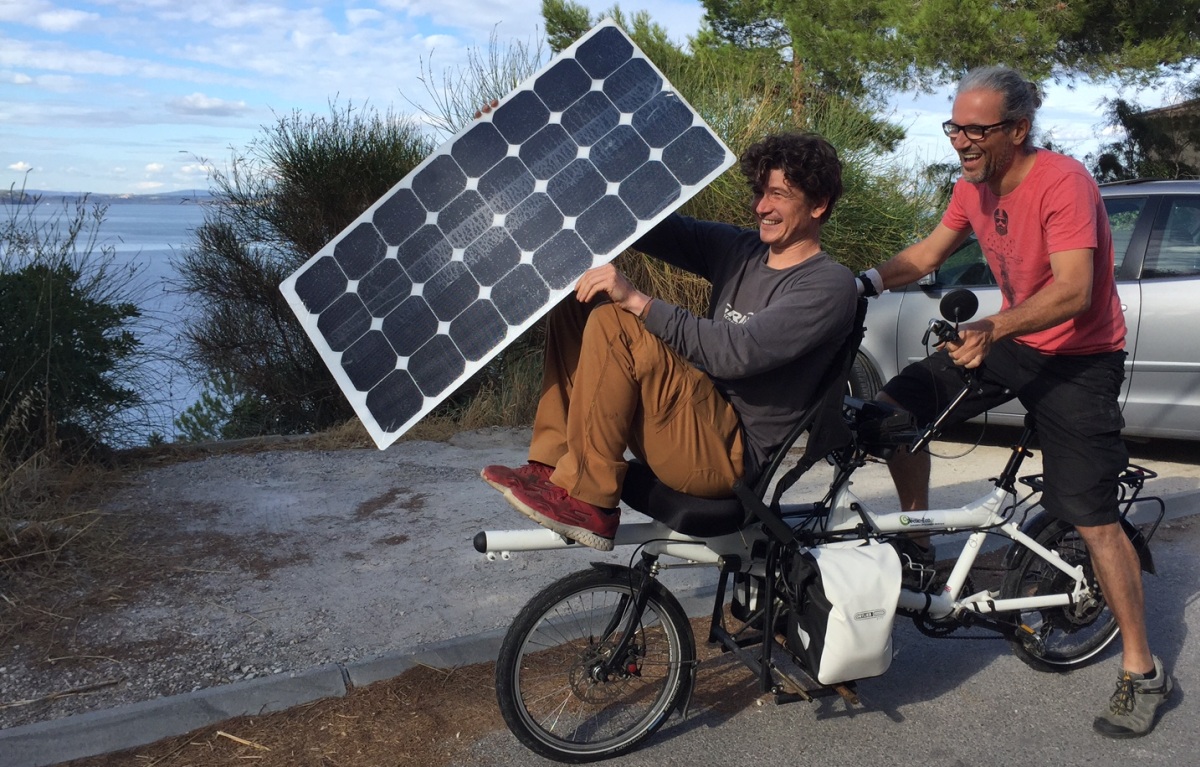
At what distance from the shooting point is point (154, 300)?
348 inches

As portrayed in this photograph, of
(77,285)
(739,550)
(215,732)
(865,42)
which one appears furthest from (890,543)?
(865,42)

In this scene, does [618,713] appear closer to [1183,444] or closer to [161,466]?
[161,466]

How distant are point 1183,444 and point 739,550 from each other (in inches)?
232

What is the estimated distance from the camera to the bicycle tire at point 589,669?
136 inches

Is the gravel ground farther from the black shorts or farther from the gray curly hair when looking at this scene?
the gray curly hair

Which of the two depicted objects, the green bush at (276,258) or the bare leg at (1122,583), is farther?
the green bush at (276,258)

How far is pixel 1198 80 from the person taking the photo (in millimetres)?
15195

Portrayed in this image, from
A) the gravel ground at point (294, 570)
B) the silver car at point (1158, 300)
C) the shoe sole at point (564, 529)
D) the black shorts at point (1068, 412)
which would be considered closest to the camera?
the shoe sole at point (564, 529)

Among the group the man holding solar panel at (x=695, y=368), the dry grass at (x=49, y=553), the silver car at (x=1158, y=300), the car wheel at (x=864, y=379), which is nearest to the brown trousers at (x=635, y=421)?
the man holding solar panel at (x=695, y=368)

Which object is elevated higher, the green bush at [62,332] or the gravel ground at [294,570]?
the green bush at [62,332]

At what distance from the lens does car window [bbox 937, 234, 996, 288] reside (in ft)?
25.0

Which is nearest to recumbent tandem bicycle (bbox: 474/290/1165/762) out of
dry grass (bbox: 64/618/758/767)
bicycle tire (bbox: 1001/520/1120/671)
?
bicycle tire (bbox: 1001/520/1120/671)

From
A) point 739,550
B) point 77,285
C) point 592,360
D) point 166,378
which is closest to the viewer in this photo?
point 592,360

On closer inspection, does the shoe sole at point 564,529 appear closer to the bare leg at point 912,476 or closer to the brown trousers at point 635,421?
the brown trousers at point 635,421
